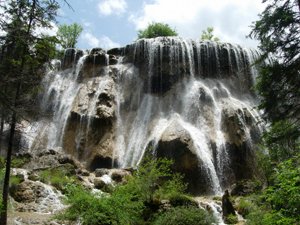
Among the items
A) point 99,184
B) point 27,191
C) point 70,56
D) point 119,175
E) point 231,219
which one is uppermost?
point 70,56

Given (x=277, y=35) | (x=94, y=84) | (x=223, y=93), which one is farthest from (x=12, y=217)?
(x=223, y=93)

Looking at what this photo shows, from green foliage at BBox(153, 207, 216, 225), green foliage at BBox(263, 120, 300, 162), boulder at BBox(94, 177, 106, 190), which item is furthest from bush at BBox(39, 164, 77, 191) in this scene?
green foliage at BBox(263, 120, 300, 162)

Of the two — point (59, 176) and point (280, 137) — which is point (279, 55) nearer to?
point (280, 137)

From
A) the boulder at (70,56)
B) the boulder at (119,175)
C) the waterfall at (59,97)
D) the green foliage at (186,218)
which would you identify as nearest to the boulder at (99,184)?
the boulder at (119,175)

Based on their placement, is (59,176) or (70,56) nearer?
(59,176)

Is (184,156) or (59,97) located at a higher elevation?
(59,97)

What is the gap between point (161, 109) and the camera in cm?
3394

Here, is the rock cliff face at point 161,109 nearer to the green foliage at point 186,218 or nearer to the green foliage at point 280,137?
the green foliage at point 280,137

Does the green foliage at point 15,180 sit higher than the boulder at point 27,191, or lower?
higher

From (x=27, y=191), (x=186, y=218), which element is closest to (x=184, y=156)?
(x=27, y=191)

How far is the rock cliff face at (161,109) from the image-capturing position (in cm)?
2784

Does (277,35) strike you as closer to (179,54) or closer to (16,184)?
(16,184)

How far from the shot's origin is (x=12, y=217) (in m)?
16.9

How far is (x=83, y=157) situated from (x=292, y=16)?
2063 cm
